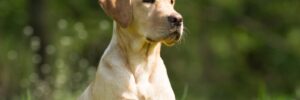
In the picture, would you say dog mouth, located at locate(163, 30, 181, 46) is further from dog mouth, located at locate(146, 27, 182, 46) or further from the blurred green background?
the blurred green background

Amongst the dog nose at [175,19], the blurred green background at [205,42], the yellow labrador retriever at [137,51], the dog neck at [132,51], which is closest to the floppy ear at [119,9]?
the yellow labrador retriever at [137,51]

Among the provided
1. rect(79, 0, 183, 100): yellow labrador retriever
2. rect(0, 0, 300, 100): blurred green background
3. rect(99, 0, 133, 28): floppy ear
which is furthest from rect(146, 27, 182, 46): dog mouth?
rect(0, 0, 300, 100): blurred green background

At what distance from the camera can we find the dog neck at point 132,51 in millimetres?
8016

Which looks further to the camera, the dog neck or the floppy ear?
the dog neck

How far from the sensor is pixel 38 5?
1947 cm

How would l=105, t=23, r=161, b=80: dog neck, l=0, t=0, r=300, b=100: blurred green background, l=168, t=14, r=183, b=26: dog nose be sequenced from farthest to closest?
l=0, t=0, r=300, b=100: blurred green background, l=105, t=23, r=161, b=80: dog neck, l=168, t=14, r=183, b=26: dog nose

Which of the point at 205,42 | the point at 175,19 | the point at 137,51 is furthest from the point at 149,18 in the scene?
the point at 205,42

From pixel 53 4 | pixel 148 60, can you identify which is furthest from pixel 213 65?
pixel 148 60

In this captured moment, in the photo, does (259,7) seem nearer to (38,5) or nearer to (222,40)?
(222,40)

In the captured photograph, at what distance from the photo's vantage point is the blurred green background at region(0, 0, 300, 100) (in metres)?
20.2

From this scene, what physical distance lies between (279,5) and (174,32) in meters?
16.3

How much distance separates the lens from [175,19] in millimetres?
7754

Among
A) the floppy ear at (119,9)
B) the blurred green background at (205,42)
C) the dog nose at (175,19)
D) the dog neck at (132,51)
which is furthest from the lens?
the blurred green background at (205,42)

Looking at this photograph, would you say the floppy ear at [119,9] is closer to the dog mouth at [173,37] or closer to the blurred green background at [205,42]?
the dog mouth at [173,37]
